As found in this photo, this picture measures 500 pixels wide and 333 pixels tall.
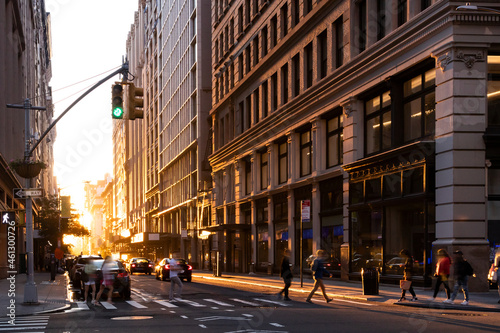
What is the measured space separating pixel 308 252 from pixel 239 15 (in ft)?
76.9

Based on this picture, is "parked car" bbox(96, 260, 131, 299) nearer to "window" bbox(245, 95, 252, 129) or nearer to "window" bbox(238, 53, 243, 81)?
"window" bbox(245, 95, 252, 129)

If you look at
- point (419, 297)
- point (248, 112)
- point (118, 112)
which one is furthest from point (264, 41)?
point (118, 112)

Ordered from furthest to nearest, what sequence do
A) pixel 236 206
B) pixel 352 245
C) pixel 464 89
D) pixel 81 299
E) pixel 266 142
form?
pixel 236 206 < pixel 266 142 < pixel 352 245 < pixel 81 299 < pixel 464 89

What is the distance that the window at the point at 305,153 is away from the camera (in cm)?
3925

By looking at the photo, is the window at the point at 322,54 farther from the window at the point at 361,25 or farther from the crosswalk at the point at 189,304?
the crosswalk at the point at 189,304

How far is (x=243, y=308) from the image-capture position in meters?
20.2

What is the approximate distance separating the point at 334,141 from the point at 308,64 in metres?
6.00

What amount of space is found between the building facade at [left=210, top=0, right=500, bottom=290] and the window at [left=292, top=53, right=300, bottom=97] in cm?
16

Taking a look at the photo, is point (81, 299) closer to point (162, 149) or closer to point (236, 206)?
point (236, 206)

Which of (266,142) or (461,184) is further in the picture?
(266,142)

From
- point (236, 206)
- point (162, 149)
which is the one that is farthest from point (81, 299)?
point (162, 149)

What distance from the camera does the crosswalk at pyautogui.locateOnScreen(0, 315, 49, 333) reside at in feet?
50.3

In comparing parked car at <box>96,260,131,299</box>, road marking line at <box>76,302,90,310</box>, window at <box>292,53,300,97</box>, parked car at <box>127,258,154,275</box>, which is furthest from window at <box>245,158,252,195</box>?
road marking line at <box>76,302,90,310</box>

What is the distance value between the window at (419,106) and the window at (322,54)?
869 centimetres
